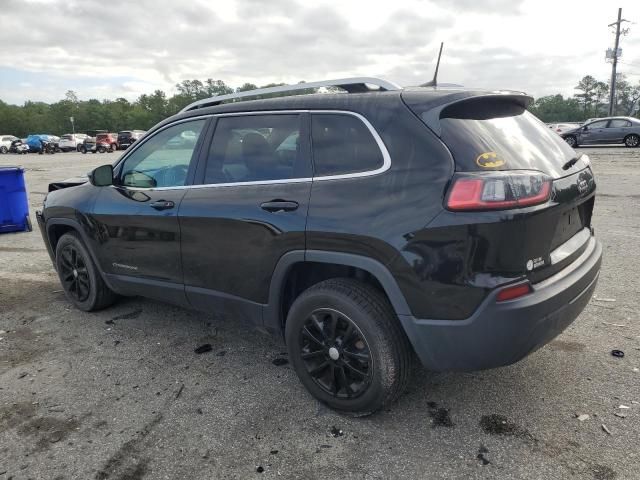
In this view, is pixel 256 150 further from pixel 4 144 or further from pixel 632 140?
pixel 4 144

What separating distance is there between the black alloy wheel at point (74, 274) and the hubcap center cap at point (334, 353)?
8.75 ft

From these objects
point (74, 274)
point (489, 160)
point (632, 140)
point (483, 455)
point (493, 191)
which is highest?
point (489, 160)

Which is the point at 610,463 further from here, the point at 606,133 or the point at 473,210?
the point at 606,133

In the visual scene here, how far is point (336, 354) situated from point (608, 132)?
2594 centimetres

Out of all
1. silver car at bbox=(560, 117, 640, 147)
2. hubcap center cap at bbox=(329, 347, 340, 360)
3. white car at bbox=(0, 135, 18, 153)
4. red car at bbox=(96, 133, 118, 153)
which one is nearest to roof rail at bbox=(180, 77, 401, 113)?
hubcap center cap at bbox=(329, 347, 340, 360)

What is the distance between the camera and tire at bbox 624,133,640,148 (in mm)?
23397

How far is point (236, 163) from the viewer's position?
330 centimetres

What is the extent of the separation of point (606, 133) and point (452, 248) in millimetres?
25988

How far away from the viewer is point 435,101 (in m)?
2.57

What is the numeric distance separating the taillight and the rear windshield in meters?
0.08

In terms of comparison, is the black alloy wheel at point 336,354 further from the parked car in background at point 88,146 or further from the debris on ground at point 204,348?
the parked car in background at point 88,146

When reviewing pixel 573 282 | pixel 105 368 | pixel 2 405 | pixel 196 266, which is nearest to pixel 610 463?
pixel 573 282

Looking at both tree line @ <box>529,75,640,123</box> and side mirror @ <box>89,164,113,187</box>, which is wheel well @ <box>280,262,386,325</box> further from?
tree line @ <box>529,75,640,123</box>

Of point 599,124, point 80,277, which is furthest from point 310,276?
point 599,124
